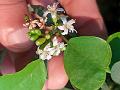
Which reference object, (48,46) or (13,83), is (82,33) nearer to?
(48,46)

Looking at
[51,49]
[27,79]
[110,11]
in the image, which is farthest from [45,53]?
[110,11]

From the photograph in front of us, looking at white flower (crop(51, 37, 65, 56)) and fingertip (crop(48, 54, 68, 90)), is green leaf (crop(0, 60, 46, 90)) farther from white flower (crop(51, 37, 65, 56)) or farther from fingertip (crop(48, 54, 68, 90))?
fingertip (crop(48, 54, 68, 90))

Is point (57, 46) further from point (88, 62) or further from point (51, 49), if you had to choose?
point (88, 62)

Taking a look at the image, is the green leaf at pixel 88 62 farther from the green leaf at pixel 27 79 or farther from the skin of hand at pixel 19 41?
the skin of hand at pixel 19 41

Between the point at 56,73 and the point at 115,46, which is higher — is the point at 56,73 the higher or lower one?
the lower one

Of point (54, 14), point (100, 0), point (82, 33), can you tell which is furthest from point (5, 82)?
point (100, 0)

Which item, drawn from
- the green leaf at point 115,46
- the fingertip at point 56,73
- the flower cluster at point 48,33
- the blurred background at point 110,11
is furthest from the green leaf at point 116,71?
the blurred background at point 110,11

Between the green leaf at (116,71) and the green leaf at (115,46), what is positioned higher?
the green leaf at (115,46)
